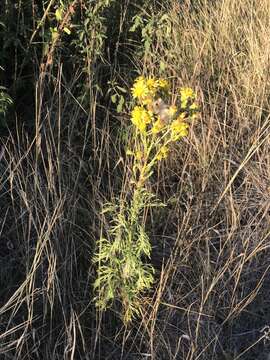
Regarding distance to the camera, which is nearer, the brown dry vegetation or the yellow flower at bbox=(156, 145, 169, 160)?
the yellow flower at bbox=(156, 145, 169, 160)

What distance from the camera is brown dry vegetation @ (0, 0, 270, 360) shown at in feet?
6.93

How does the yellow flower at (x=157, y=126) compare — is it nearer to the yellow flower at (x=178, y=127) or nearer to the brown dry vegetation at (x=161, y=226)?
the yellow flower at (x=178, y=127)

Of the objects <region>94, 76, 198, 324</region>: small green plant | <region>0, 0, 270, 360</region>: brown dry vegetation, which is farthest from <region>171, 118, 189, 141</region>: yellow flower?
<region>0, 0, 270, 360</region>: brown dry vegetation

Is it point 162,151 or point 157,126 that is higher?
point 157,126

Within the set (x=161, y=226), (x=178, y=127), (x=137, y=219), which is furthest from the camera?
(x=161, y=226)

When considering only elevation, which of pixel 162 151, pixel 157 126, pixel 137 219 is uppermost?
pixel 157 126

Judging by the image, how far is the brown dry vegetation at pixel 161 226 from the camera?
2.11 m

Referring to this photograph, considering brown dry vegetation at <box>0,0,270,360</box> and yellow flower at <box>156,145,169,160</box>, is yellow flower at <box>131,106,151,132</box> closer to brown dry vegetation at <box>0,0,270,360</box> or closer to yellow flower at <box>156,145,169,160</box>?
yellow flower at <box>156,145,169,160</box>

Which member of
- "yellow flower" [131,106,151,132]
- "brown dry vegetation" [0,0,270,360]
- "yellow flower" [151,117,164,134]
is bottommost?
"brown dry vegetation" [0,0,270,360]

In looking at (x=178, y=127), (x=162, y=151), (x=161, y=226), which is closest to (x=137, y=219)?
(x=162, y=151)

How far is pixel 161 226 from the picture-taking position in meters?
2.58

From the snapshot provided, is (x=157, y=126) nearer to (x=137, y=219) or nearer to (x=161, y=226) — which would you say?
(x=137, y=219)

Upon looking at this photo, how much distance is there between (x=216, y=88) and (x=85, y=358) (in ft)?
6.07

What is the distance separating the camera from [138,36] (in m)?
3.43
